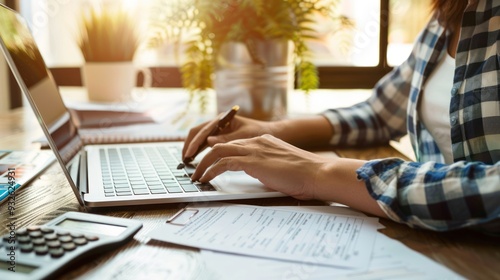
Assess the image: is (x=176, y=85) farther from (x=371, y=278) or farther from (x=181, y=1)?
(x=371, y=278)

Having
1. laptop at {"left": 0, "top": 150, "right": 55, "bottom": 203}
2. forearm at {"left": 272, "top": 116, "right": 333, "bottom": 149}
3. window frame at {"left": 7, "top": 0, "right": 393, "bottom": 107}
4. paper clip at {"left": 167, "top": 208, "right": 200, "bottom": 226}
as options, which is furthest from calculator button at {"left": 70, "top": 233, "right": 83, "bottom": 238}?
window frame at {"left": 7, "top": 0, "right": 393, "bottom": 107}

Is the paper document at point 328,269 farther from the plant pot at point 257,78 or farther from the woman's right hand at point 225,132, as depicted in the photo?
the plant pot at point 257,78

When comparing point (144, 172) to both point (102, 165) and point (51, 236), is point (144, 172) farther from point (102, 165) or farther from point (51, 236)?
point (51, 236)

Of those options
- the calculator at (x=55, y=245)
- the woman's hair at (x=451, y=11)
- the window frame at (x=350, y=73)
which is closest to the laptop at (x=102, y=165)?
the calculator at (x=55, y=245)

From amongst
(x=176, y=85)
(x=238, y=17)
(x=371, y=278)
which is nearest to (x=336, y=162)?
(x=371, y=278)

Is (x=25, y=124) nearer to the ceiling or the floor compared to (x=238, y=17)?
nearer to the floor

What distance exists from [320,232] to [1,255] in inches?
12.8

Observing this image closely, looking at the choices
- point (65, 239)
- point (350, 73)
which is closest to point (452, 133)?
point (65, 239)

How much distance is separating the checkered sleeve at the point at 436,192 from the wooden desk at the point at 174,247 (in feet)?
0.06

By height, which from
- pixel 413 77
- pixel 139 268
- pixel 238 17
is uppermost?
pixel 238 17

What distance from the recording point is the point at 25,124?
141 cm

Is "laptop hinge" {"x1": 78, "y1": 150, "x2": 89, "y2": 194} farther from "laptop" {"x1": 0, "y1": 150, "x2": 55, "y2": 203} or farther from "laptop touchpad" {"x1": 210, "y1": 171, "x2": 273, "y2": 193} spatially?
"laptop touchpad" {"x1": 210, "y1": 171, "x2": 273, "y2": 193}

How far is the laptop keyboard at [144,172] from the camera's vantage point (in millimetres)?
761

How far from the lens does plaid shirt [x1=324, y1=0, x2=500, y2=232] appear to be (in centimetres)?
60
